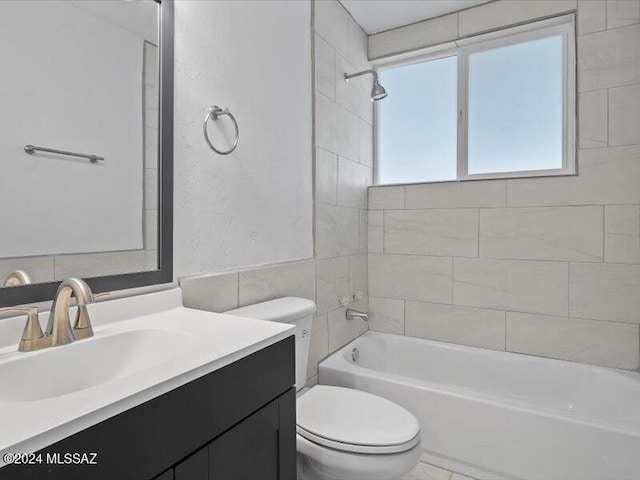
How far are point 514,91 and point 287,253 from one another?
5.92 feet

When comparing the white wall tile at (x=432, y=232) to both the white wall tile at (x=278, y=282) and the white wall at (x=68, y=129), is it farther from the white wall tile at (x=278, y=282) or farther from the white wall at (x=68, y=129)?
the white wall at (x=68, y=129)

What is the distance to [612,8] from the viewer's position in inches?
78.0

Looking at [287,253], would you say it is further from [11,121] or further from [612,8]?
[612,8]

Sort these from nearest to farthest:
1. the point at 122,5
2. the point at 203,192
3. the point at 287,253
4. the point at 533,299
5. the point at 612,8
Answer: the point at 122,5 → the point at 203,192 → the point at 287,253 → the point at 612,8 → the point at 533,299

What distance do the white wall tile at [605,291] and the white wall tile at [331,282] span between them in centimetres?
131

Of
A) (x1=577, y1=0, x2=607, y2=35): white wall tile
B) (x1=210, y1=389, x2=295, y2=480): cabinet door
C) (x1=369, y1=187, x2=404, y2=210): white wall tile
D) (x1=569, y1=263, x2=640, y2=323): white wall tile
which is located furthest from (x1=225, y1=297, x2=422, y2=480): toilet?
(x1=577, y1=0, x2=607, y2=35): white wall tile

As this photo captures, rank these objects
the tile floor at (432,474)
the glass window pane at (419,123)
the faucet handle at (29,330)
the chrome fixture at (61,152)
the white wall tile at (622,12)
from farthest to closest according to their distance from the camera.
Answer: the glass window pane at (419,123)
the white wall tile at (622,12)
the tile floor at (432,474)
the chrome fixture at (61,152)
the faucet handle at (29,330)

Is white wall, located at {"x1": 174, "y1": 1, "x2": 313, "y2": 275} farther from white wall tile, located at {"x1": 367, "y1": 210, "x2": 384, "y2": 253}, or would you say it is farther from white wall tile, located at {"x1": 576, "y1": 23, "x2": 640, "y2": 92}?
white wall tile, located at {"x1": 576, "y1": 23, "x2": 640, "y2": 92}

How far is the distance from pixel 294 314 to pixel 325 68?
57.1 inches

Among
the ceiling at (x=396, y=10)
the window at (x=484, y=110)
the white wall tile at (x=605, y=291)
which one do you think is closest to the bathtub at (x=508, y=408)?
the white wall tile at (x=605, y=291)

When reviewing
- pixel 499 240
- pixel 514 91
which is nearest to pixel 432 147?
pixel 514 91

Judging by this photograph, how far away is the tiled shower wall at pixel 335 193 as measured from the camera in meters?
1.96

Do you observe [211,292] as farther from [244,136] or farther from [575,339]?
[575,339]

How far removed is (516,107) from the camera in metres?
2.32
